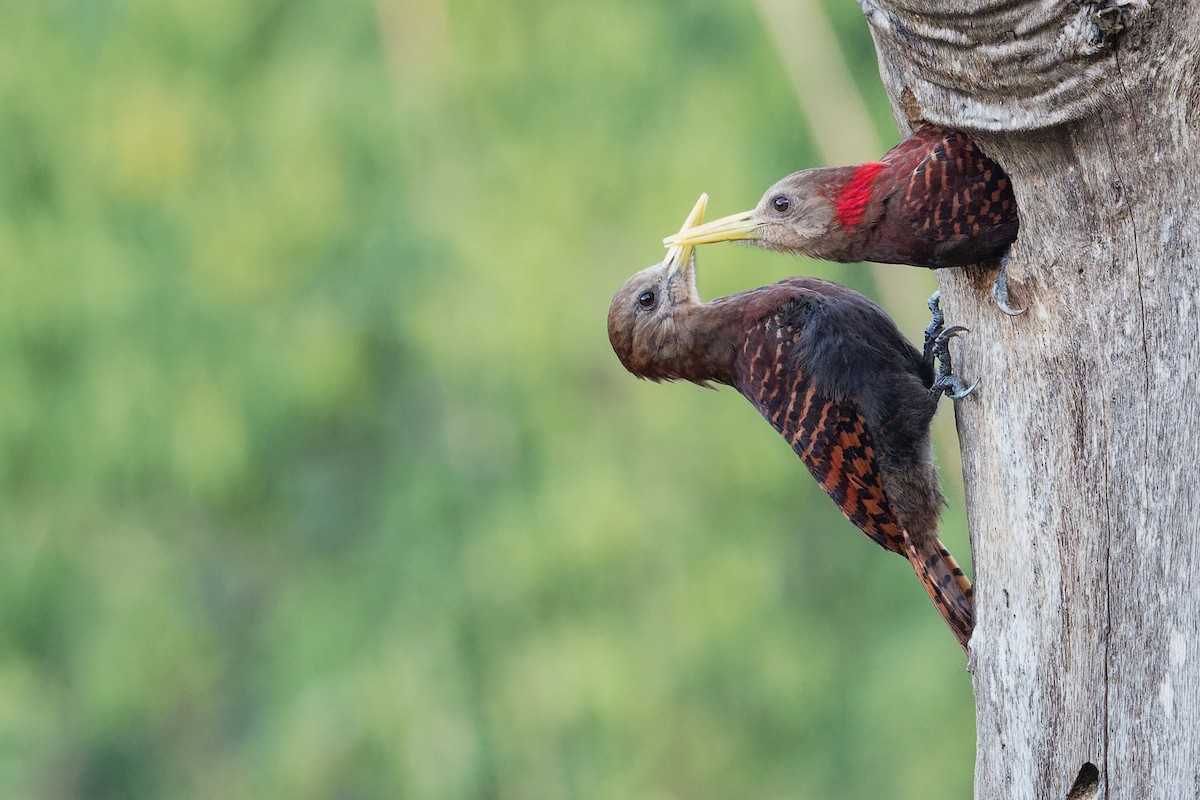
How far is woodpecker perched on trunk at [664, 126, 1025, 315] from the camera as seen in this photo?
2561 millimetres

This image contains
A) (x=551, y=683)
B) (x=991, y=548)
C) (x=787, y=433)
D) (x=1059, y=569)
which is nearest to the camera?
(x=1059, y=569)

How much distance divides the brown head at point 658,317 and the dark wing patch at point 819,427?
13.4 inches

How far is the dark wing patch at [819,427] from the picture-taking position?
10.9 feet

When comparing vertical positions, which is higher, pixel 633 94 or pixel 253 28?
pixel 253 28

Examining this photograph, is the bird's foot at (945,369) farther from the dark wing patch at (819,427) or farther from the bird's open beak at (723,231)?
the bird's open beak at (723,231)

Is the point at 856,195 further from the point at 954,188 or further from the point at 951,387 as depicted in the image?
the point at 951,387

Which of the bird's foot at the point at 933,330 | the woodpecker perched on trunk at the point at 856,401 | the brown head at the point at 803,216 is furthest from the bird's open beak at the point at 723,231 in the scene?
the bird's foot at the point at 933,330

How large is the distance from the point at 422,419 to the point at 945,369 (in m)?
4.88

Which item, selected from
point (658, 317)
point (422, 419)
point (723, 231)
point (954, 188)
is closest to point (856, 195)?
point (954, 188)

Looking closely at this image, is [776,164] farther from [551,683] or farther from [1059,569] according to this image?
[1059,569]

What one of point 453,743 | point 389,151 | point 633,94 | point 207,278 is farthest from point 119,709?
point 633,94

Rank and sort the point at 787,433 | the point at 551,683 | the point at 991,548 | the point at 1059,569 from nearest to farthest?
the point at 1059,569, the point at 991,548, the point at 787,433, the point at 551,683

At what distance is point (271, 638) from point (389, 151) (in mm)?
2811

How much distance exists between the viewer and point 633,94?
733 centimetres
